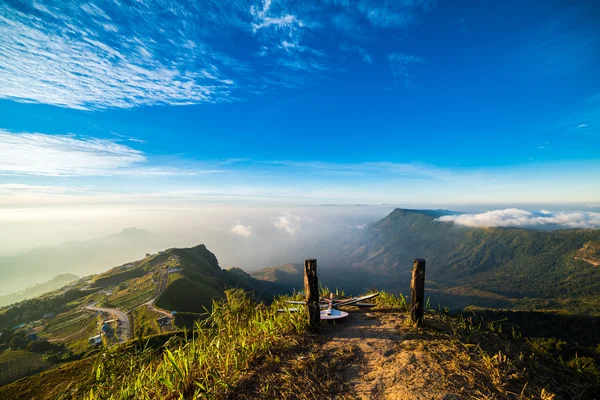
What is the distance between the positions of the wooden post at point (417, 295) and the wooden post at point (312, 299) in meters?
2.77

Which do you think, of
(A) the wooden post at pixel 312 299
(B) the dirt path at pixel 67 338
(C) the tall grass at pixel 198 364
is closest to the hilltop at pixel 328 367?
(C) the tall grass at pixel 198 364

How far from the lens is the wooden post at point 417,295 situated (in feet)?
22.7

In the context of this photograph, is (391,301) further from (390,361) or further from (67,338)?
(67,338)

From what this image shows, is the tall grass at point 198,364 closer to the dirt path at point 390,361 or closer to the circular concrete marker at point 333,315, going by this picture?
the circular concrete marker at point 333,315

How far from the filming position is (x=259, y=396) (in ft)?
13.9

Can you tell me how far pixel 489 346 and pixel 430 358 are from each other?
6.00 ft

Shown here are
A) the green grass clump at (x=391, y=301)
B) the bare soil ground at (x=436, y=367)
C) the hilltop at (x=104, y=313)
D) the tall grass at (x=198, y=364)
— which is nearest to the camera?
the tall grass at (x=198, y=364)

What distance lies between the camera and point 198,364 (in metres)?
4.64

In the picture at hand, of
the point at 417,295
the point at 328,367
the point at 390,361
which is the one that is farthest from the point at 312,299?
the point at 417,295

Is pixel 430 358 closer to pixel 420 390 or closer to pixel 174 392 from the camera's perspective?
pixel 420 390

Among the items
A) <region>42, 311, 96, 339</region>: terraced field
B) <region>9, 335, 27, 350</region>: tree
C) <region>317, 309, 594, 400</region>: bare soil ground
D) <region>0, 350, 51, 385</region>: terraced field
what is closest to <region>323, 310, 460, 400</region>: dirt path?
<region>317, 309, 594, 400</region>: bare soil ground

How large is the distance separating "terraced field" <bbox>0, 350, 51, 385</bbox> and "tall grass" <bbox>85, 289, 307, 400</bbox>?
275 ft

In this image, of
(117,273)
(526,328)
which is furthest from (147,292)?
(526,328)

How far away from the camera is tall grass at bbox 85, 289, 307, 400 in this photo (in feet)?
13.4
